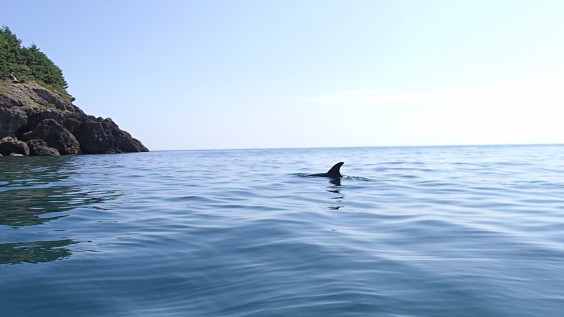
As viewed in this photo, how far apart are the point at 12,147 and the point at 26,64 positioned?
36112mm

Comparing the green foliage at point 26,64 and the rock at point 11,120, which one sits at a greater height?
the green foliage at point 26,64

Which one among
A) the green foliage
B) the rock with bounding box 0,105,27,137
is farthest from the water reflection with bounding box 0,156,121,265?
the green foliage

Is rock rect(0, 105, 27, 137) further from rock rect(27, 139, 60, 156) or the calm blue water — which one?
the calm blue water

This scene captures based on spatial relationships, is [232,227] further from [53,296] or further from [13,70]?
[13,70]

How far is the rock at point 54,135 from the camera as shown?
6047 centimetres

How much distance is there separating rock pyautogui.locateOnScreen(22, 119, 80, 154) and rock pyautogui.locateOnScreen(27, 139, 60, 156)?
2177mm

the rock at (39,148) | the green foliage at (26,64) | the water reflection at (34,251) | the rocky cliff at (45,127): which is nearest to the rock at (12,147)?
the rocky cliff at (45,127)

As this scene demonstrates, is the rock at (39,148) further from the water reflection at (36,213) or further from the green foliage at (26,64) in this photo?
the water reflection at (36,213)

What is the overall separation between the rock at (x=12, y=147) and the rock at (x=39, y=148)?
141cm

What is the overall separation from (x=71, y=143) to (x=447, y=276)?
6628cm

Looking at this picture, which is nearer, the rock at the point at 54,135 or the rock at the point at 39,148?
the rock at the point at 39,148

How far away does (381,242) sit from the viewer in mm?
7625

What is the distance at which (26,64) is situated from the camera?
82938 millimetres

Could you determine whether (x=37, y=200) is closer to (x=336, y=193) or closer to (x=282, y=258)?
(x=336, y=193)
